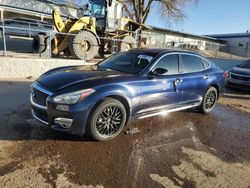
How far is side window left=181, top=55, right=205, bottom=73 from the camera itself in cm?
534

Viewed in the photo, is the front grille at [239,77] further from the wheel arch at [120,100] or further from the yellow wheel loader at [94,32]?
the wheel arch at [120,100]

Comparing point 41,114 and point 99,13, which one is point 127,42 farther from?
point 41,114

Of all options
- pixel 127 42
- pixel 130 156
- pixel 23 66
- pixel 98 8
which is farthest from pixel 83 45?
pixel 130 156

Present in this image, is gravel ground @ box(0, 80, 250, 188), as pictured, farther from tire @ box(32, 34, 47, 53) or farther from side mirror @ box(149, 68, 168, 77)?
tire @ box(32, 34, 47, 53)

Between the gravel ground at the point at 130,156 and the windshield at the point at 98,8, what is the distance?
9026 millimetres

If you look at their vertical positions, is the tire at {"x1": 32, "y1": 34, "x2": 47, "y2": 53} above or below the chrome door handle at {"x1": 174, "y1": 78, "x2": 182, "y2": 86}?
above

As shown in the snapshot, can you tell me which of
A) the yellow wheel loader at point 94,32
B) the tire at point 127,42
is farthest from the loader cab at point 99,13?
the tire at point 127,42

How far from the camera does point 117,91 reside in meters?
3.92

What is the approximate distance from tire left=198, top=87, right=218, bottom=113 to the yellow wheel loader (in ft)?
22.5

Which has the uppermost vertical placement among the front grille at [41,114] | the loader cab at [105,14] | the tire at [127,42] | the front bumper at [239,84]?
the loader cab at [105,14]

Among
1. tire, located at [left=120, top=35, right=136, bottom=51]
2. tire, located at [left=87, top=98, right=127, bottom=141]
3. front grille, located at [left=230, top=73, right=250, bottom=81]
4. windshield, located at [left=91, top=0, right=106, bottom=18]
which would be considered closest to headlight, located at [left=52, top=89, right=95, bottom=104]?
tire, located at [left=87, top=98, right=127, bottom=141]

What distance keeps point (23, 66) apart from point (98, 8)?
6064mm

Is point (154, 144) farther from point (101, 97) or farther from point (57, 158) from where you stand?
point (57, 158)

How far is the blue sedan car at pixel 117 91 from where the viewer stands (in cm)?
360
